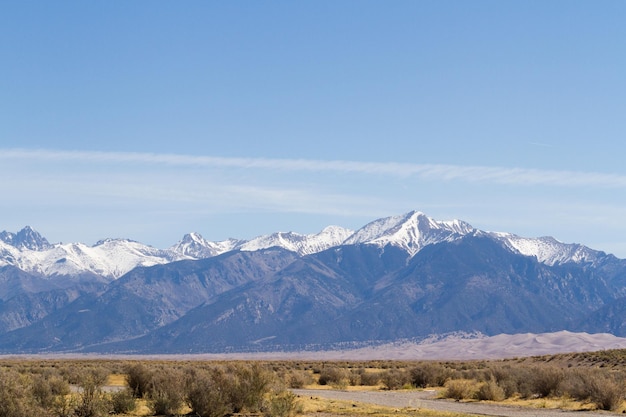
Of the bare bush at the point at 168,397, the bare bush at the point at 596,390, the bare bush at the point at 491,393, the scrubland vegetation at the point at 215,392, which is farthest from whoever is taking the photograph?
the bare bush at the point at 491,393

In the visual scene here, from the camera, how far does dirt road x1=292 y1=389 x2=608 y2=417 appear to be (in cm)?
3884

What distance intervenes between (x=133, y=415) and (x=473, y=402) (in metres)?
18.8

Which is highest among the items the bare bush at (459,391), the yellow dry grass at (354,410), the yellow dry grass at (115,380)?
the yellow dry grass at (354,410)

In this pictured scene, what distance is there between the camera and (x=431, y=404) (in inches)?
1750

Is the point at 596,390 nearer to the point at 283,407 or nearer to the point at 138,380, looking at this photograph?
the point at 283,407

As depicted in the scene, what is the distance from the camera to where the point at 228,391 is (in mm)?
37281

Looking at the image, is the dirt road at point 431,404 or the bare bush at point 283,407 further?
the dirt road at point 431,404

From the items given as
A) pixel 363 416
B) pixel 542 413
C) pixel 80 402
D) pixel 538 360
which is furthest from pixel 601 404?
pixel 538 360

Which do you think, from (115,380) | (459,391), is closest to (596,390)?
(459,391)

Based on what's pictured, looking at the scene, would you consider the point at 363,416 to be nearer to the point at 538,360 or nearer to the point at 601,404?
the point at 601,404

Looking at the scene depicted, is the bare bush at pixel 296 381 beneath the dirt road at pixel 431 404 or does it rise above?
beneath

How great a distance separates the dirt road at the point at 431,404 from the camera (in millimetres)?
38844

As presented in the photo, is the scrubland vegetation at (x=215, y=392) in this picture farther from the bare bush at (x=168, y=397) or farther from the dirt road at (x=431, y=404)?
the dirt road at (x=431, y=404)

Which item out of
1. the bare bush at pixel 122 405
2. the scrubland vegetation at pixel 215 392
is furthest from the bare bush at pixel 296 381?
the bare bush at pixel 122 405
